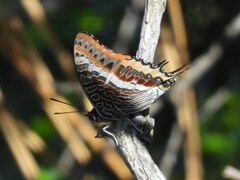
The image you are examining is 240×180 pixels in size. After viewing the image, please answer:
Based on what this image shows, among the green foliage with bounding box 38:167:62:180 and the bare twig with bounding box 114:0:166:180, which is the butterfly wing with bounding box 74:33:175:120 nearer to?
the bare twig with bounding box 114:0:166:180

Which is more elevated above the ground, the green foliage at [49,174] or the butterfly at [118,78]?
the butterfly at [118,78]

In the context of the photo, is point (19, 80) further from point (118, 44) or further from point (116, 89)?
point (116, 89)

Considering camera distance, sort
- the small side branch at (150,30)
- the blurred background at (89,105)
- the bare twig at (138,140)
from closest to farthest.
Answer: the bare twig at (138,140) → the small side branch at (150,30) → the blurred background at (89,105)

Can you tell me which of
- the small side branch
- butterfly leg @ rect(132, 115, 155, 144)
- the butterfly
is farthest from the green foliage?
the small side branch

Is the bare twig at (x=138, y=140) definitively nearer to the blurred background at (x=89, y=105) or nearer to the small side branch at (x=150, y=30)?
the small side branch at (x=150, y=30)

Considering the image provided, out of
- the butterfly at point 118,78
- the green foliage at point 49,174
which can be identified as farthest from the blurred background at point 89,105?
the butterfly at point 118,78

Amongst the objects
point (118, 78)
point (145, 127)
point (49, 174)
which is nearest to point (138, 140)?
point (145, 127)
